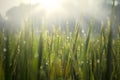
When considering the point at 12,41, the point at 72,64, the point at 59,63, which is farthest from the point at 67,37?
the point at 12,41

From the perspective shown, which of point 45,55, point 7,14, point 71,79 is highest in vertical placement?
point 7,14

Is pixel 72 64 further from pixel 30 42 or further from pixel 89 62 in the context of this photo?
pixel 30 42

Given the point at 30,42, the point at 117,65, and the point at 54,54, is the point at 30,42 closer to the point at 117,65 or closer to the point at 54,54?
the point at 54,54

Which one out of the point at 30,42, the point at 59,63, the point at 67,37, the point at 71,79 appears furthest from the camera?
the point at 67,37

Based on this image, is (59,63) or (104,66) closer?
(104,66)

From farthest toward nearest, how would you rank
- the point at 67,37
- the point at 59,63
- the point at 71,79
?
1. the point at 67,37
2. the point at 59,63
3. the point at 71,79

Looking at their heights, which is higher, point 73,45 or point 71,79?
point 73,45

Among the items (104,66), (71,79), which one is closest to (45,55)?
(71,79)

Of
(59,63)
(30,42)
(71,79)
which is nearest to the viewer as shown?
(30,42)

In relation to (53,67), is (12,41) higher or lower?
higher
